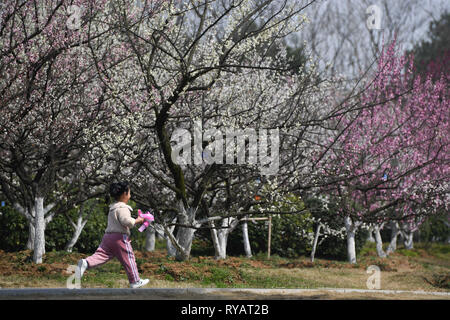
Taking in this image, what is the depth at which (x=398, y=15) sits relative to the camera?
3419 centimetres

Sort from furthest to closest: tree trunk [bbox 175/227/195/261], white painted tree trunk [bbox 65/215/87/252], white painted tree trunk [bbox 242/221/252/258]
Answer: white painted tree trunk [bbox 242/221/252/258] → white painted tree trunk [bbox 65/215/87/252] → tree trunk [bbox 175/227/195/261]

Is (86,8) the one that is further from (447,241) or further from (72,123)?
(447,241)

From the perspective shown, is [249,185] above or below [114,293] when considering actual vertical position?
above

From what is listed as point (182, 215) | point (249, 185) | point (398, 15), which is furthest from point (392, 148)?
point (398, 15)

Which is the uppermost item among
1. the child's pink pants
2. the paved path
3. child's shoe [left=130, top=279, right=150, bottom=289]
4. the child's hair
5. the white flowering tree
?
the white flowering tree

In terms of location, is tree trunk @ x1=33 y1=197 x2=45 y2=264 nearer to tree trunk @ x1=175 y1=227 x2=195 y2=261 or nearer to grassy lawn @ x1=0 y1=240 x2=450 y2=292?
grassy lawn @ x1=0 y1=240 x2=450 y2=292

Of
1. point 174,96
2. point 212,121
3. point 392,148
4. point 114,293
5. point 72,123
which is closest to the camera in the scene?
point 114,293

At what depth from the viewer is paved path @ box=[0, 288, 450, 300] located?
8.89 m

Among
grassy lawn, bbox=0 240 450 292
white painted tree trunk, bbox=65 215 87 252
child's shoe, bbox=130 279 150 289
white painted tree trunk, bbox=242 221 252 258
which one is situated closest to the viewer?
child's shoe, bbox=130 279 150 289

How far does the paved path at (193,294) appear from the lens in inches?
350

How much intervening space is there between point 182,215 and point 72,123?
3.14 m

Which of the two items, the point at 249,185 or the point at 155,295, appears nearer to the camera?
the point at 155,295

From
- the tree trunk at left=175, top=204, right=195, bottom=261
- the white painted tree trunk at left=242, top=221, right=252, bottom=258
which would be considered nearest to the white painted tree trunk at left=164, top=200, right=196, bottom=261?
the tree trunk at left=175, top=204, right=195, bottom=261

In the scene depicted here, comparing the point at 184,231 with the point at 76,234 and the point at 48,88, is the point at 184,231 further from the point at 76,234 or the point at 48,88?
the point at 48,88
